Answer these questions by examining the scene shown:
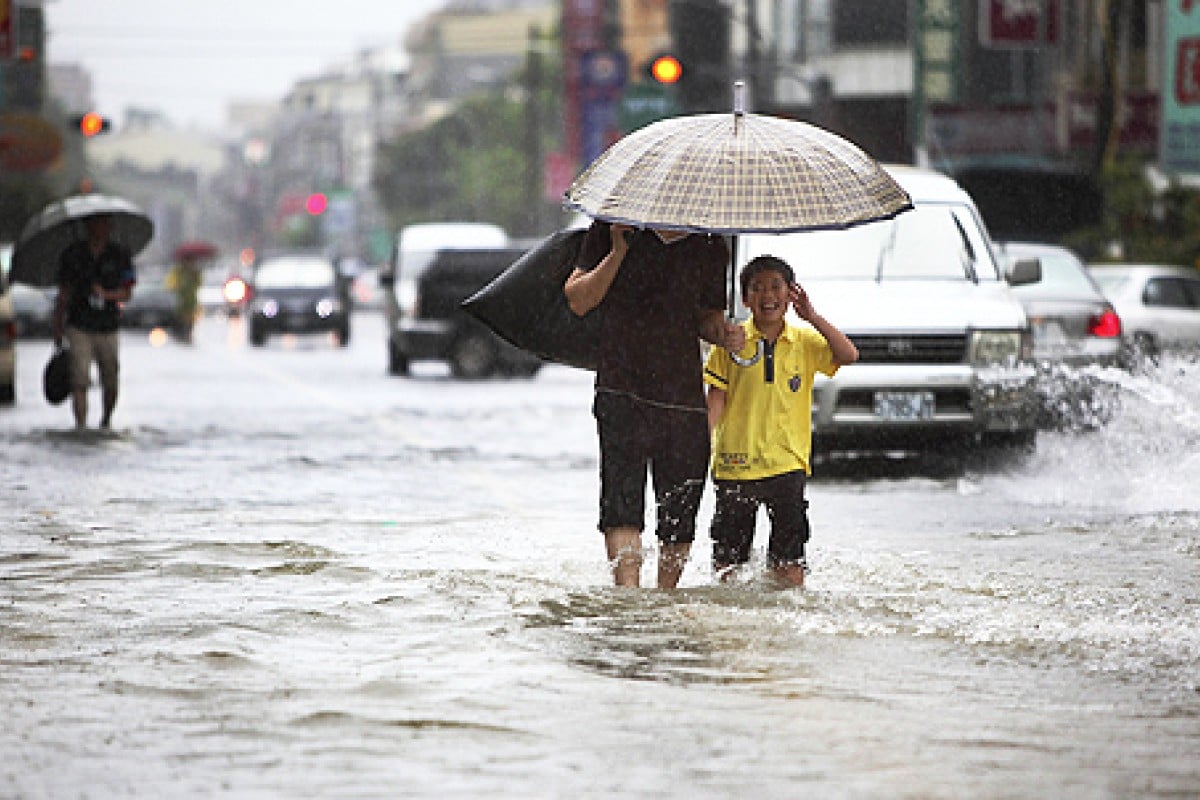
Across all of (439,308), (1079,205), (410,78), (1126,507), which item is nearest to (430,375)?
(439,308)

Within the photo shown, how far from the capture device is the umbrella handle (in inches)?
335

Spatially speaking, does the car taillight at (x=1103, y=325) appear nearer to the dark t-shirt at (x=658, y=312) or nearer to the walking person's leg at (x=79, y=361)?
the walking person's leg at (x=79, y=361)

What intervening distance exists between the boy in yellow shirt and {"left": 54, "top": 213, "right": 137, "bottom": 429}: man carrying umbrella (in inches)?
405

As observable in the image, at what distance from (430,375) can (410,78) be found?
152 meters

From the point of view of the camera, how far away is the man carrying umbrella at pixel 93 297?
59.5 feet

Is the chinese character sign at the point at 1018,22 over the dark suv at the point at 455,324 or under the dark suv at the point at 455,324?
over

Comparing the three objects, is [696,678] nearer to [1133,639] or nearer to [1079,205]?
[1133,639]

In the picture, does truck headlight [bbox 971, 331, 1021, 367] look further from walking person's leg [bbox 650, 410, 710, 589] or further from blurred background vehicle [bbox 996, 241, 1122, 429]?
walking person's leg [bbox 650, 410, 710, 589]

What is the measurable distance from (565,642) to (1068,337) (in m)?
11.4

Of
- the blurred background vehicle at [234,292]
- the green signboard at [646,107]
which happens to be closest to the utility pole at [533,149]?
the blurred background vehicle at [234,292]

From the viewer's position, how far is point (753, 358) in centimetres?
852

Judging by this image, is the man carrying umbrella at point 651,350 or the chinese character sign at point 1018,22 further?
the chinese character sign at point 1018,22

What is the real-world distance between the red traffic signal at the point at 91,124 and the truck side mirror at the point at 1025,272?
2122cm

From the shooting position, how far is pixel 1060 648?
7.87 metres
